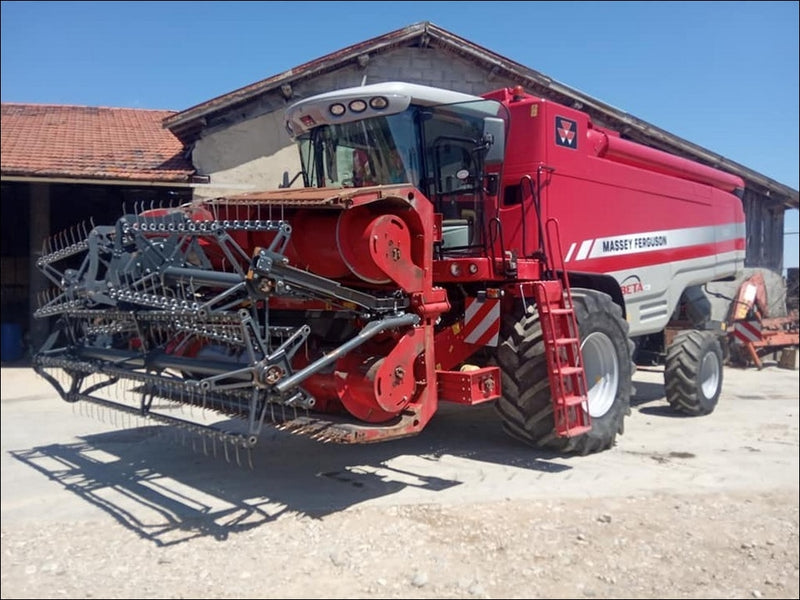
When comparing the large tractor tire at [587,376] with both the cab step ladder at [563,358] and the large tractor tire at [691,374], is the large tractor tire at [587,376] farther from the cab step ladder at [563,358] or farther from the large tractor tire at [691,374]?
the large tractor tire at [691,374]

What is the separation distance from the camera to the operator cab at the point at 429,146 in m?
5.72

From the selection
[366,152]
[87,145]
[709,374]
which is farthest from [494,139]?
[87,145]

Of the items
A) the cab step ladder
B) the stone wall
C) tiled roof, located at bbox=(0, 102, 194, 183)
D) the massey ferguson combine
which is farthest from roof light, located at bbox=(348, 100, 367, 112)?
tiled roof, located at bbox=(0, 102, 194, 183)

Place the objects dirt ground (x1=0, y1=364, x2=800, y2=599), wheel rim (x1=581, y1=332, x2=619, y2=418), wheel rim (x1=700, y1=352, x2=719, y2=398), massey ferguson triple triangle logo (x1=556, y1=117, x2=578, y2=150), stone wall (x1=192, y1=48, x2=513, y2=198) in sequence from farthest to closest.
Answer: stone wall (x1=192, y1=48, x2=513, y2=198) → wheel rim (x1=700, y1=352, x2=719, y2=398) → wheel rim (x1=581, y1=332, x2=619, y2=418) → massey ferguson triple triangle logo (x1=556, y1=117, x2=578, y2=150) → dirt ground (x1=0, y1=364, x2=800, y2=599)

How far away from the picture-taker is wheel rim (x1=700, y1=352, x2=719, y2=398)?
26.4 ft

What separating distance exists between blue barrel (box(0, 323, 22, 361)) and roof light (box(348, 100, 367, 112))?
1060 cm

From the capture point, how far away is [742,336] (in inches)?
490

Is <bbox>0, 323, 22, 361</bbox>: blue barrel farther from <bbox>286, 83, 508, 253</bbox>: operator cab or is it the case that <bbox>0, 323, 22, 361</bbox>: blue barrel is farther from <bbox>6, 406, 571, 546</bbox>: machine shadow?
<bbox>286, 83, 508, 253</bbox>: operator cab

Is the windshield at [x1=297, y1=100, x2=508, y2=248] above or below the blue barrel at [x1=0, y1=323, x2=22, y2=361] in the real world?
above

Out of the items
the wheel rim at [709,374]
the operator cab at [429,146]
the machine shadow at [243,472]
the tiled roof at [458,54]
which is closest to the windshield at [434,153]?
the operator cab at [429,146]

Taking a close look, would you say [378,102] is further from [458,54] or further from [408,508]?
→ [458,54]

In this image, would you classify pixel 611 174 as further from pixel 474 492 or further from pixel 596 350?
pixel 474 492

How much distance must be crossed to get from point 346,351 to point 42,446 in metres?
3.80

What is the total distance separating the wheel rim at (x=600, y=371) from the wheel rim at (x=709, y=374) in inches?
80.4
